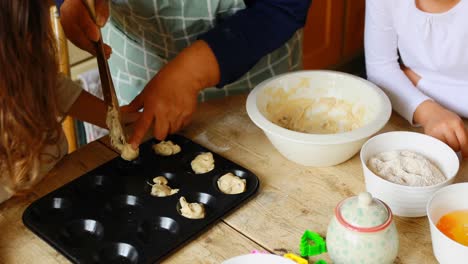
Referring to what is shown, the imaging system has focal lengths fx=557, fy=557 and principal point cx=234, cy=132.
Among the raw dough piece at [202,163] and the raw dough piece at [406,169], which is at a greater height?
the raw dough piece at [406,169]

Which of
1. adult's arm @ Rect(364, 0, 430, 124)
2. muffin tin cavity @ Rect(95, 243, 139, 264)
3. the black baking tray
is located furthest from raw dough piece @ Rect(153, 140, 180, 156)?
adult's arm @ Rect(364, 0, 430, 124)

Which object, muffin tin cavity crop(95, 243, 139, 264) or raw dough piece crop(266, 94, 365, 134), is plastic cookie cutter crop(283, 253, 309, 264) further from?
raw dough piece crop(266, 94, 365, 134)

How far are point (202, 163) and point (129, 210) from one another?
0.52 feet

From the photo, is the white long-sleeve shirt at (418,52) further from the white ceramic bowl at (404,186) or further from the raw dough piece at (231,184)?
the raw dough piece at (231,184)

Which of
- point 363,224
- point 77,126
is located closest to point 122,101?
point 77,126

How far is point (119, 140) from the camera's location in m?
1.00

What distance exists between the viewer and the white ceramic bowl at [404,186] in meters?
0.83

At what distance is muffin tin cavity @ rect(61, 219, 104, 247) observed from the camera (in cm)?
83

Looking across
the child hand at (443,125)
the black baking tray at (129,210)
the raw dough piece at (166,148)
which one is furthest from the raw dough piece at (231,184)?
the child hand at (443,125)

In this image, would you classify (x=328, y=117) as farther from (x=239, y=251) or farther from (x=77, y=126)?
(x=77, y=126)

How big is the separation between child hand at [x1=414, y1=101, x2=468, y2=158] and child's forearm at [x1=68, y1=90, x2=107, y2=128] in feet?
2.00

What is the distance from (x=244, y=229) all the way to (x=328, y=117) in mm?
361

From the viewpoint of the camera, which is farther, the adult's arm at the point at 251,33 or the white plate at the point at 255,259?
the adult's arm at the point at 251,33

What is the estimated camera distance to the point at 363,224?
719 mm
